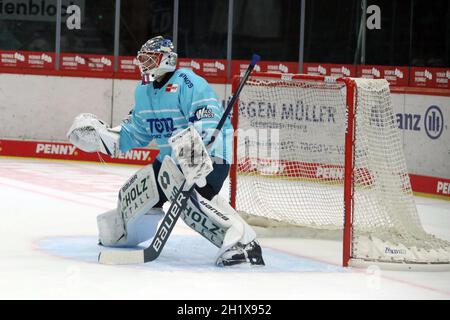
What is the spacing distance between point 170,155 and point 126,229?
0.48 m

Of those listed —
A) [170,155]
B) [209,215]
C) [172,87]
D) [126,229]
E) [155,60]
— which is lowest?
[126,229]

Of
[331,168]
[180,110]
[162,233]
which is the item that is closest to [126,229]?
[162,233]

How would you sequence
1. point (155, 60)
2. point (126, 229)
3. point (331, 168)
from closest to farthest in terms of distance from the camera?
1. point (155, 60)
2. point (126, 229)
3. point (331, 168)

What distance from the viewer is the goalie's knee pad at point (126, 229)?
19.0 feet

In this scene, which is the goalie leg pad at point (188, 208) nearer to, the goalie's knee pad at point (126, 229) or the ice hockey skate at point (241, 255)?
the ice hockey skate at point (241, 255)

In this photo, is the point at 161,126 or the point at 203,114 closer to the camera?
the point at 203,114

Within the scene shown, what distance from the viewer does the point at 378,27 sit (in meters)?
12.0

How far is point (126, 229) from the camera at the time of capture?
5.81 metres

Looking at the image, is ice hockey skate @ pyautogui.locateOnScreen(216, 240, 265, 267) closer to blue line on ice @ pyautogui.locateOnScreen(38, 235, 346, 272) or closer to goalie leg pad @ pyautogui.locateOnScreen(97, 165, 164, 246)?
blue line on ice @ pyautogui.locateOnScreen(38, 235, 346, 272)

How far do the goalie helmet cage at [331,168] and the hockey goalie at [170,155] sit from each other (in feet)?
1.94

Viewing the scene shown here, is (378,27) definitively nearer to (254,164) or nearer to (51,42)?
(51,42)

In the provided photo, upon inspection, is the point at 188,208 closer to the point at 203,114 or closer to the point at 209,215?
the point at 209,215

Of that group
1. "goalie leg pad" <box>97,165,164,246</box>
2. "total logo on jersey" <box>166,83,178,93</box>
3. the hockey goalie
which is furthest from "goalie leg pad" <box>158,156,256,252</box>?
"total logo on jersey" <box>166,83,178,93</box>
